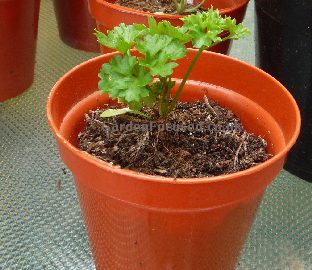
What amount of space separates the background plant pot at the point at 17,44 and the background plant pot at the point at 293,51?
626 millimetres

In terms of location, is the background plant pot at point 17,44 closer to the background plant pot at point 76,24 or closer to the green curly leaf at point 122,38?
the background plant pot at point 76,24

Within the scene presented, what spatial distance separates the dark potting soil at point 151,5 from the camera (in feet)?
4.14

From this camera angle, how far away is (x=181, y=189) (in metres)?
0.58

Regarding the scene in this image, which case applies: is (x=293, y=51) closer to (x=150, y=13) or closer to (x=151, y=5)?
(x=150, y=13)

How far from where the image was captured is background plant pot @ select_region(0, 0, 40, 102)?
1.22 metres

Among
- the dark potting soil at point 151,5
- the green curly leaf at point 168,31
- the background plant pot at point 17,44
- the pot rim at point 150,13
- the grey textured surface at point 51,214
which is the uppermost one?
the green curly leaf at point 168,31

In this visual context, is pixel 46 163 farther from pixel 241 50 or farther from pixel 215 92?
pixel 241 50

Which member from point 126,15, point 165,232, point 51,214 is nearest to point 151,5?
point 126,15

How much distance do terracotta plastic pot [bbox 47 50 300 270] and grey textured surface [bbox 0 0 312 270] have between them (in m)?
0.22

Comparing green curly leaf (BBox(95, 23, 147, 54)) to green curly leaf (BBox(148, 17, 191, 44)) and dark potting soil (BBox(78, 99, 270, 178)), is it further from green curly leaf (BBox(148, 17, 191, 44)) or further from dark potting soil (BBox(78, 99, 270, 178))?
dark potting soil (BBox(78, 99, 270, 178))

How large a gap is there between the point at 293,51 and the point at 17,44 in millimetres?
751

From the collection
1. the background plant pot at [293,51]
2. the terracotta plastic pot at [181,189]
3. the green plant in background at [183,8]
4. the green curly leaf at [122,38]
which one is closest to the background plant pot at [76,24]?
the green plant in background at [183,8]

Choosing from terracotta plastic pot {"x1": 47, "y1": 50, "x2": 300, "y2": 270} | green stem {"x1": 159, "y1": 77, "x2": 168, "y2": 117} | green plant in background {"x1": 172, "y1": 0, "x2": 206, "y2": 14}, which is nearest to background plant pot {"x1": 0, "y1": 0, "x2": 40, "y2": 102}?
green plant in background {"x1": 172, "y1": 0, "x2": 206, "y2": 14}

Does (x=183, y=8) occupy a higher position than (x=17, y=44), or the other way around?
(x=183, y=8)
